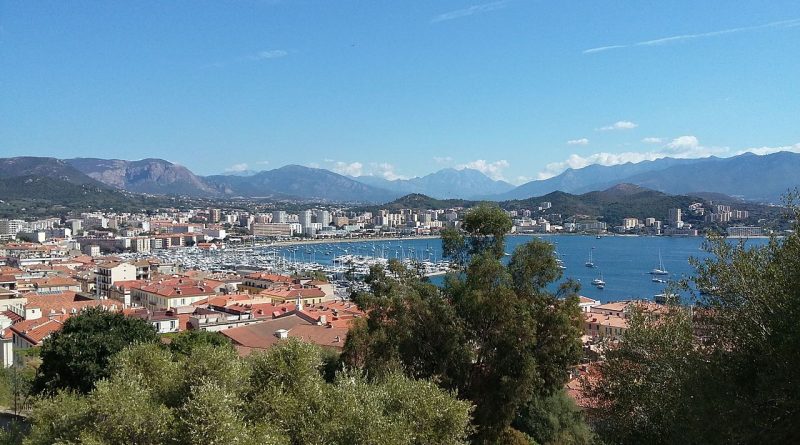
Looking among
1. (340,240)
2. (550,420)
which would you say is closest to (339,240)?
(340,240)

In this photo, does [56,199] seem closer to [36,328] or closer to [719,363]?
[36,328]

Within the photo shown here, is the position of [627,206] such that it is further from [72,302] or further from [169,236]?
[72,302]

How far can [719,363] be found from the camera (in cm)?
593

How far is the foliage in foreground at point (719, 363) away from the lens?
5.23 meters

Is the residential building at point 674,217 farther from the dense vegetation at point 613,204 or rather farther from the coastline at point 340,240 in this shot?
the coastline at point 340,240

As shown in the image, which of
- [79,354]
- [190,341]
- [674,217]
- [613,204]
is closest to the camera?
[79,354]

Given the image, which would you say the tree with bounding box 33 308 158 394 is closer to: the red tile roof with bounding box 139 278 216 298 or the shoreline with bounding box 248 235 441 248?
the red tile roof with bounding box 139 278 216 298

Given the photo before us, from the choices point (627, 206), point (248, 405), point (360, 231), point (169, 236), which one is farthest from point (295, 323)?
point (627, 206)

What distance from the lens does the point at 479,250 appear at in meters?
12.6

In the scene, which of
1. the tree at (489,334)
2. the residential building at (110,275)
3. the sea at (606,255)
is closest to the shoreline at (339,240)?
the sea at (606,255)

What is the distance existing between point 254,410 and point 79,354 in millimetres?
7797

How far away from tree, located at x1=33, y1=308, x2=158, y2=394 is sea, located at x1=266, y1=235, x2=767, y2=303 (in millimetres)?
32137

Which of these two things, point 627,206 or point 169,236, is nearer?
point 169,236

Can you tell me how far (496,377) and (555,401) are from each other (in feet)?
14.7
